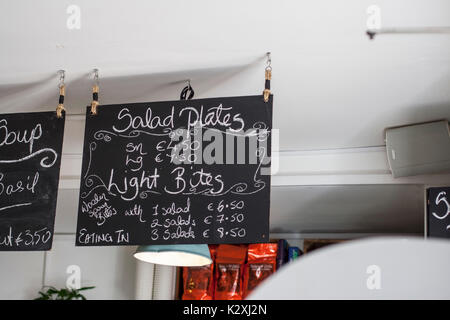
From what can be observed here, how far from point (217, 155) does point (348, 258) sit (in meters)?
2.42

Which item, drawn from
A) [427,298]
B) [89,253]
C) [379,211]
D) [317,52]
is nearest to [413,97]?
[317,52]

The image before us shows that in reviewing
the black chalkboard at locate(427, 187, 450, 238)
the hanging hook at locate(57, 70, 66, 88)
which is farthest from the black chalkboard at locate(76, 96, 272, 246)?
the black chalkboard at locate(427, 187, 450, 238)

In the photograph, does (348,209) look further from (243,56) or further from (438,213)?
(243,56)

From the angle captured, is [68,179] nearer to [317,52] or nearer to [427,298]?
[317,52]

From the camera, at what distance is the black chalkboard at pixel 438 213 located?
11.3 feet

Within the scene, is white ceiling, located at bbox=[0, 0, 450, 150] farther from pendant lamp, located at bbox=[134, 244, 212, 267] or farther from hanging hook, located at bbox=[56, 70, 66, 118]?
pendant lamp, located at bbox=[134, 244, 212, 267]

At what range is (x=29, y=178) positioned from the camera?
10.3 ft

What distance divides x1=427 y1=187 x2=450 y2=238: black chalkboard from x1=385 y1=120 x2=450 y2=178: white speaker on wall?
0.22m

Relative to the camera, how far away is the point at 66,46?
2.98m

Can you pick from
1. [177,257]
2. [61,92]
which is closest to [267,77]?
[61,92]

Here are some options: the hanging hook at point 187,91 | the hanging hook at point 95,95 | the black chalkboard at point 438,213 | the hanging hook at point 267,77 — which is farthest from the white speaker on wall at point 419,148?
the hanging hook at point 95,95

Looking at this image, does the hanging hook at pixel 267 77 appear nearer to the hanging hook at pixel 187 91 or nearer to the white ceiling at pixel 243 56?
the white ceiling at pixel 243 56

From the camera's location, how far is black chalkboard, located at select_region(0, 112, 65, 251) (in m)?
3.05

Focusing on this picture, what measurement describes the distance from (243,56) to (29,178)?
1260mm
